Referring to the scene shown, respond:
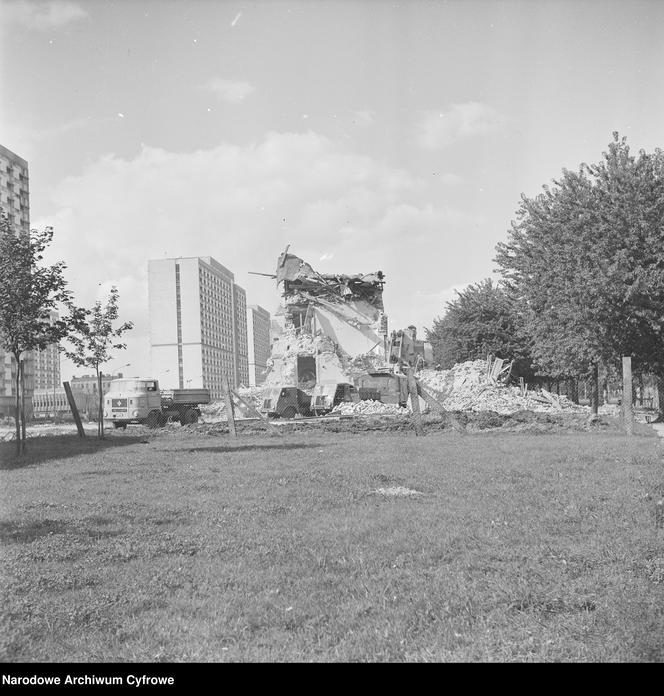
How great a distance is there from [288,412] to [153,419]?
24.7ft

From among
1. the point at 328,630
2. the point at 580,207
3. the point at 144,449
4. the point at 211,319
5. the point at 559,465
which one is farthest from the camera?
the point at 211,319

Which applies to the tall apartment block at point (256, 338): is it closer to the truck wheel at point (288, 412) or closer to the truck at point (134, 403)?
the truck wheel at point (288, 412)

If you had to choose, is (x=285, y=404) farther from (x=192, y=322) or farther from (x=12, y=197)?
(x=12, y=197)

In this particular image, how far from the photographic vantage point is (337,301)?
162 feet

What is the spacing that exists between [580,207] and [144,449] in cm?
1821

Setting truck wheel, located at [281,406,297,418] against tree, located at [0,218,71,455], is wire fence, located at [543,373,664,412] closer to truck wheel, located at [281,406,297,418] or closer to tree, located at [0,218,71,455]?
truck wheel, located at [281,406,297,418]

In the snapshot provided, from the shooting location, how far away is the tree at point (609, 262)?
79.0ft

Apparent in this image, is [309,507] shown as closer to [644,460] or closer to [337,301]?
[644,460]

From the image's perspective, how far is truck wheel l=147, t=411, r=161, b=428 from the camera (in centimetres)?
3163

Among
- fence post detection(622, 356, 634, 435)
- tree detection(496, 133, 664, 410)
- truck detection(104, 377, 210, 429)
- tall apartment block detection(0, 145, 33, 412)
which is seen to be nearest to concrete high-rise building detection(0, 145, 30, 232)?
tall apartment block detection(0, 145, 33, 412)

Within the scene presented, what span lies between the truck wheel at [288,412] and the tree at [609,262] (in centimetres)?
1419

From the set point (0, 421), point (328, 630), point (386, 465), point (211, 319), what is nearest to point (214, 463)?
point (386, 465)

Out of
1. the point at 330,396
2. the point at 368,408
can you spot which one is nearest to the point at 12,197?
the point at 330,396
